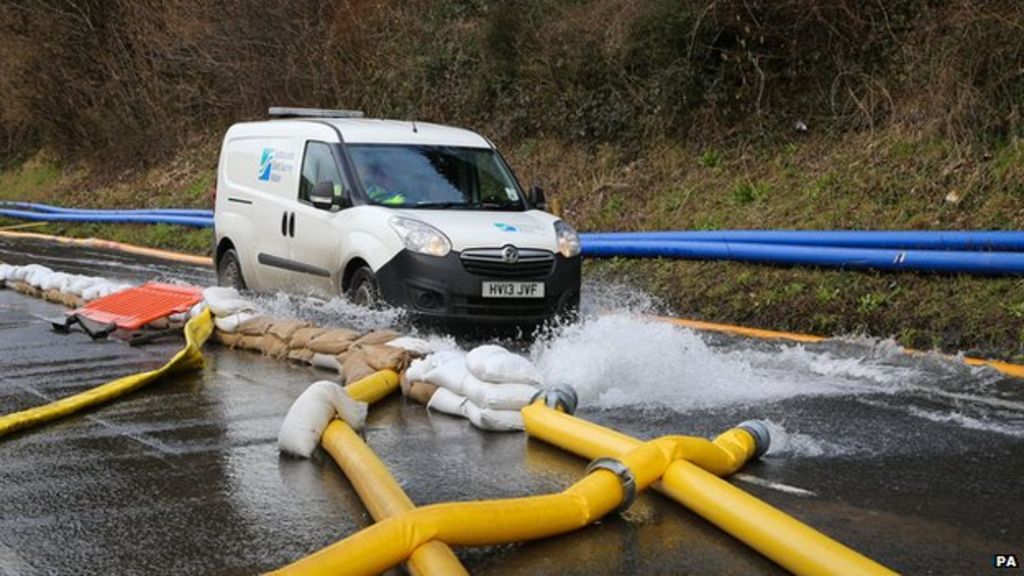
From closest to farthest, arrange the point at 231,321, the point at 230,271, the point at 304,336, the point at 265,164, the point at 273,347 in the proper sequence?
the point at 304,336 < the point at 273,347 < the point at 231,321 < the point at 265,164 < the point at 230,271

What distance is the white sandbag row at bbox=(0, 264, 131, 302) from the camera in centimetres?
1273

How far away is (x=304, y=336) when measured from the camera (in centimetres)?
966

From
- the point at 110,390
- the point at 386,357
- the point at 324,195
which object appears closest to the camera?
the point at 110,390

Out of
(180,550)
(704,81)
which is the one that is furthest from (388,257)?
(704,81)

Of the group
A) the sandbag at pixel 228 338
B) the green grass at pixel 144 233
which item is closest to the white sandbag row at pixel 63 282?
the sandbag at pixel 228 338

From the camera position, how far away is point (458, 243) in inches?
416

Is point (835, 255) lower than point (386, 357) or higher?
higher

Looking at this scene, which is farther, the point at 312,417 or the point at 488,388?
the point at 488,388

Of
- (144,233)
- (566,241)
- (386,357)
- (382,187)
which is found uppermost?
(382,187)

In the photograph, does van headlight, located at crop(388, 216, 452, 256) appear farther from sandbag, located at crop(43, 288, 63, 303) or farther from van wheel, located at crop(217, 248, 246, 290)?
sandbag, located at crop(43, 288, 63, 303)

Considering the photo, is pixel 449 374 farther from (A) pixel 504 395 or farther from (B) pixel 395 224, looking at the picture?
(B) pixel 395 224

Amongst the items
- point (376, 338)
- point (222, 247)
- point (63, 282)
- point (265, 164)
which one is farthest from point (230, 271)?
point (376, 338)

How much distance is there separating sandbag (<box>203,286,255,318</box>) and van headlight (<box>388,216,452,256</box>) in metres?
1.48

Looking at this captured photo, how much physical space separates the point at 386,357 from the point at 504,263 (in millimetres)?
2389
